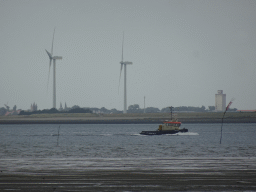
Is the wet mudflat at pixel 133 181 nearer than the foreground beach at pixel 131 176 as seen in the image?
Yes

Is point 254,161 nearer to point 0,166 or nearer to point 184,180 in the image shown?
point 184,180

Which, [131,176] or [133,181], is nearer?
[133,181]

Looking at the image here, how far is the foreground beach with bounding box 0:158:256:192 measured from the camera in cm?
1672

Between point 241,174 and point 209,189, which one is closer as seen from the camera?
point 209,189

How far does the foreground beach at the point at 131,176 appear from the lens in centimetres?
1672

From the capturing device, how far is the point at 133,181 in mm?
18172

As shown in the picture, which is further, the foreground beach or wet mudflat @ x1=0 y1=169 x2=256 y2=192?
the foreground beach

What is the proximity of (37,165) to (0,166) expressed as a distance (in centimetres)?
236

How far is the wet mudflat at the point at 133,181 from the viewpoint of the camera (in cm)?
1652

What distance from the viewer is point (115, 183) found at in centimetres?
1775

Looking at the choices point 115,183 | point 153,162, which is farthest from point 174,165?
point 115,183

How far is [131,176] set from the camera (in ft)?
64.4

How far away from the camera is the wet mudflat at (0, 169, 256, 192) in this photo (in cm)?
1652

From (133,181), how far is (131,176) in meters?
1.46
